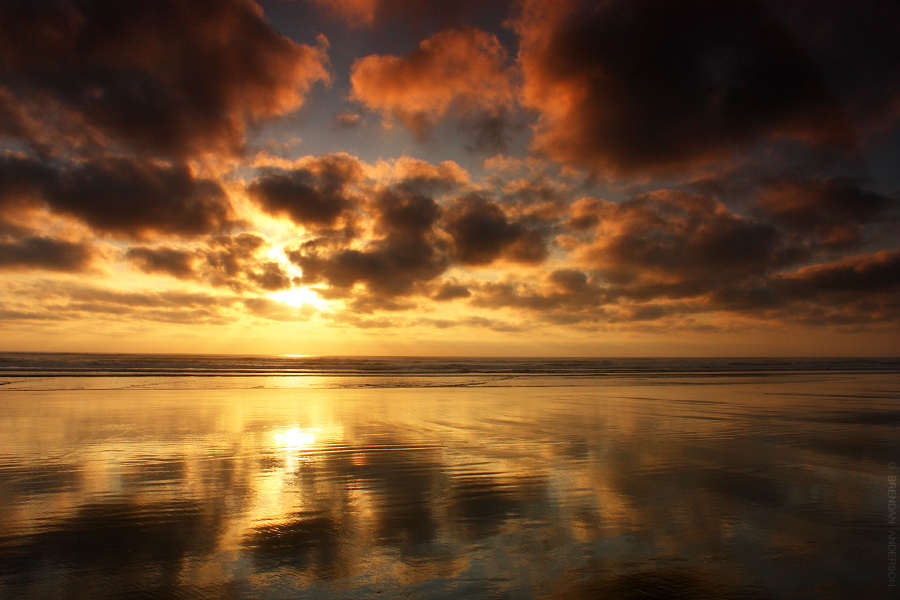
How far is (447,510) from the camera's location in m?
6.06

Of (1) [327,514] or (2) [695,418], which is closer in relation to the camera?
(1) [327,514]

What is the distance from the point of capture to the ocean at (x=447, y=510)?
416 cm

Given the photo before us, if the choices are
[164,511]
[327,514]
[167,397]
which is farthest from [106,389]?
[327,514]

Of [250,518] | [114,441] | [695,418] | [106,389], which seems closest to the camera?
[250,518]

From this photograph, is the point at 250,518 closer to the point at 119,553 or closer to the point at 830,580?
the point at 119,553

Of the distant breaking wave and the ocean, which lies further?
the distant breaking wave

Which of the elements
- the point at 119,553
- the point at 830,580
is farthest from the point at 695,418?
the point at 119,553

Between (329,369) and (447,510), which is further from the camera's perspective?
(329,369)

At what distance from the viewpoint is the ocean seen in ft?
13.7

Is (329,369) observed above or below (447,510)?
above

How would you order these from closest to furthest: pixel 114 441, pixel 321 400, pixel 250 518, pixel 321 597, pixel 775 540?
pixel 321 597
pixel 775 540
pixel 250 518
pixel 114 441
pixel 321 400

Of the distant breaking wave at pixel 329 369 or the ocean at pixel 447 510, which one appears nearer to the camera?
the ocean at pixel 447 510

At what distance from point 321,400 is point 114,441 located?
9.55m

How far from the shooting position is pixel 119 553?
473cm
